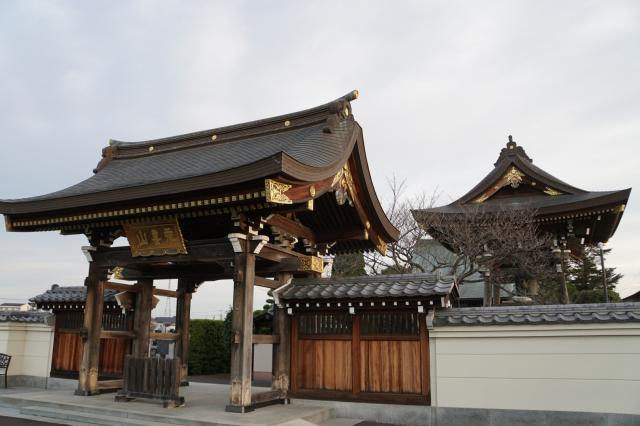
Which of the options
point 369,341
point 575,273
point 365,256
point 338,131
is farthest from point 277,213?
point 575,273

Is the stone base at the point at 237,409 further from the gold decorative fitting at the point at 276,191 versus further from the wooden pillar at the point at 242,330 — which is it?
the gold decorative fitting at the point at 276,191

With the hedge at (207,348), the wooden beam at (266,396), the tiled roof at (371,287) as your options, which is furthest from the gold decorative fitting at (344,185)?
the hedge at (207,348)

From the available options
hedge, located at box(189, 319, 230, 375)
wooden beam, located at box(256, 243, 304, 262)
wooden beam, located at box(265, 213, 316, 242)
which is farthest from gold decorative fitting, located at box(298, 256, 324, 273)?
hedge, located at box(189, 319, 230, 375)

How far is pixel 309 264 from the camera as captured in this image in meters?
10.9

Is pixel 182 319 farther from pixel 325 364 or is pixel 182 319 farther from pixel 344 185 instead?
pixel 344 185

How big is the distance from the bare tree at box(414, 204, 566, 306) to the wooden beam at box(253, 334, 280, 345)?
8481 millimetres

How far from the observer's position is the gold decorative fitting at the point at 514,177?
1989 cm

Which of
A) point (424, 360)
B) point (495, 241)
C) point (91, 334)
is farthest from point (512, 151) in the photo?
point (91, 334)

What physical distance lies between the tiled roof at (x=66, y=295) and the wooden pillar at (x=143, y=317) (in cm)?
84

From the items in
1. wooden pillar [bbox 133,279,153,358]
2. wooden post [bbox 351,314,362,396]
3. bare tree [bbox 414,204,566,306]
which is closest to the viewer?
wooden post [bbox 351,314,362,396]

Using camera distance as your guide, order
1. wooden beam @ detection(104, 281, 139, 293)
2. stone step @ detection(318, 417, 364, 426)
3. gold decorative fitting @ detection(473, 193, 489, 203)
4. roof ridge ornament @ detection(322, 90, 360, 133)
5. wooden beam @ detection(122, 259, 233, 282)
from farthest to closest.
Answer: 1. gold decorative fitting @ detection(473, 193, 489, 203)
2. wooden beam @ detection(122, 259, 233, 282)
3. wooden beam @ detection(104, 281, 139, 293)
4. roof ridge ornament @ detection(322, 90, 360, 133)
5. stone step @ detection(318, 417, 364, 426)

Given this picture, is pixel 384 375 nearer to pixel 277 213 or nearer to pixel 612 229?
pixel 277 213

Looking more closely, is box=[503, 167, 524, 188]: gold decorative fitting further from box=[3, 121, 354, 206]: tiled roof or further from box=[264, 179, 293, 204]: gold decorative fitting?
box=[264, 179, 293, 204]: gold decorative fitting

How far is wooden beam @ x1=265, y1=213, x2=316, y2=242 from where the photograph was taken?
9.73 m
